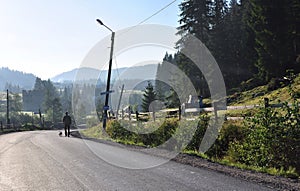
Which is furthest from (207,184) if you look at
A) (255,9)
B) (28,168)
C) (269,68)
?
(255,9)

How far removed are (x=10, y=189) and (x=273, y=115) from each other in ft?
22.6

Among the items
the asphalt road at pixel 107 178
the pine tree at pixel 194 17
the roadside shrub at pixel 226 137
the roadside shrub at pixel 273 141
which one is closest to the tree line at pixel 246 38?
the pine tree at pixel 194 17

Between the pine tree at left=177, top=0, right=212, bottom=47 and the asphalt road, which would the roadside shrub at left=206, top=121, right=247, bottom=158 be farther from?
the pine tree at left=177, top=0, right=212, bottom=47

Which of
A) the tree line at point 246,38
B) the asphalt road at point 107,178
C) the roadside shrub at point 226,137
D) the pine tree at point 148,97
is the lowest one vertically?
the asphalt road at point 107,178

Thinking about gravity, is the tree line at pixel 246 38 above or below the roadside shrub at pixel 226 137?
above

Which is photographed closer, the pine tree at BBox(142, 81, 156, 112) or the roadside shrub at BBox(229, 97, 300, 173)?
the roadside shrub at BBox(229, 97, 300, 173)

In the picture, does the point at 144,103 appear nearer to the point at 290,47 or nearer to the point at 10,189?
the point at 290,47

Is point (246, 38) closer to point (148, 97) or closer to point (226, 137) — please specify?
point (148, 97)

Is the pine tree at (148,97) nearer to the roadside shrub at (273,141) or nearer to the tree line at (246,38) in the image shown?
the tree line at (246,38)

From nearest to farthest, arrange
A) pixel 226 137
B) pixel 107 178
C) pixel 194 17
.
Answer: pixel 107 178 < pixel 226 137 < pixel 194 17

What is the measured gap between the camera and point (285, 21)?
35406 mm

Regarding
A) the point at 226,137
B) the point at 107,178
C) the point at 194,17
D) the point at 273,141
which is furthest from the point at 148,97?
the point at 107,178

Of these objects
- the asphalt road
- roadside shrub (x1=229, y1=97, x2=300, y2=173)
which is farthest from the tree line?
the asphalt road

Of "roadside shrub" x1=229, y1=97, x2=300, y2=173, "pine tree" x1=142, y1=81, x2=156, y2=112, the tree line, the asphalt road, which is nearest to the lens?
the asphalt road
